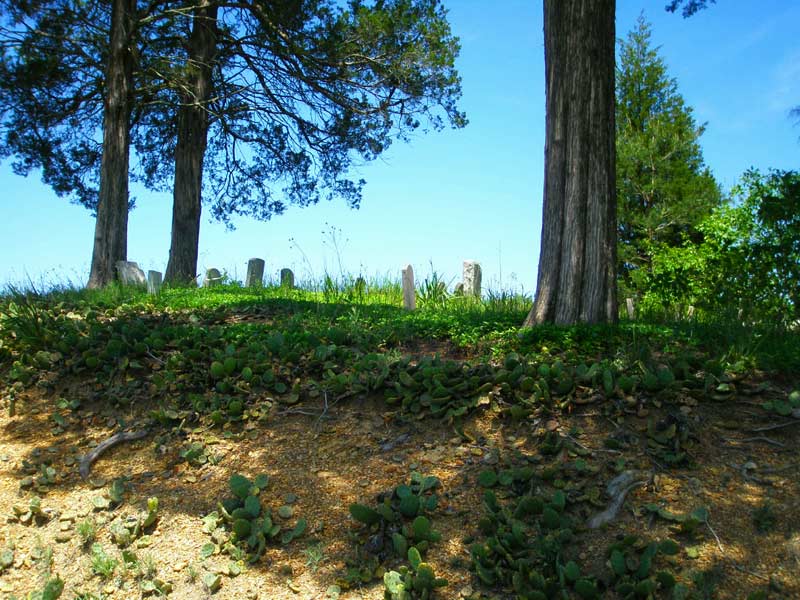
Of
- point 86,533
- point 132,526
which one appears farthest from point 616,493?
point 86,533

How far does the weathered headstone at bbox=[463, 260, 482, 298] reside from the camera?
10.9 meters

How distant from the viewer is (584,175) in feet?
20.7

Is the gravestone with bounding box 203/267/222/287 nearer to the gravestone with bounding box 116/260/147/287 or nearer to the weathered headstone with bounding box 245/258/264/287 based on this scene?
the weathered headstone with bounding box 245/258/264/287

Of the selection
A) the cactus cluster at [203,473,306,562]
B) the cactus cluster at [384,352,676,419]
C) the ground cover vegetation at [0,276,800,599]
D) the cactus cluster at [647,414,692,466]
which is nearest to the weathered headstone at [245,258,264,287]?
the ground cover vegetation at [0,276,800,599]

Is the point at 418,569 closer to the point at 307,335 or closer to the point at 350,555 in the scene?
the point at 350,555

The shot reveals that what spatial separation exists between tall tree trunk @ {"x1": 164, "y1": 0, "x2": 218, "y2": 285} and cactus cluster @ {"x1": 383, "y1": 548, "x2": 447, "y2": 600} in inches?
396

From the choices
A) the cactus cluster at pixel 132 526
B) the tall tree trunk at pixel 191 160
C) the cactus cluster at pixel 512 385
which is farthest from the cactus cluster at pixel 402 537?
the tall tree trunk at pixel 191 160

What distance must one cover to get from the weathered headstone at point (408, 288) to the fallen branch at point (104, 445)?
4651 mm

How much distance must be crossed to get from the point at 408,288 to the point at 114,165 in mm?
5914

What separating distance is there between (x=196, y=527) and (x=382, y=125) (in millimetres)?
10457

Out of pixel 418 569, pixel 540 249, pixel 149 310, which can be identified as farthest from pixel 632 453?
pixel 149 310

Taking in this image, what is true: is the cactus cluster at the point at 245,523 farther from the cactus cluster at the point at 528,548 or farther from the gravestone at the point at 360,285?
the gravestone at the point at 360,285

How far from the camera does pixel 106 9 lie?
1312 centimetres

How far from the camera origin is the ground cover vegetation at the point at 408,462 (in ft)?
12.1
